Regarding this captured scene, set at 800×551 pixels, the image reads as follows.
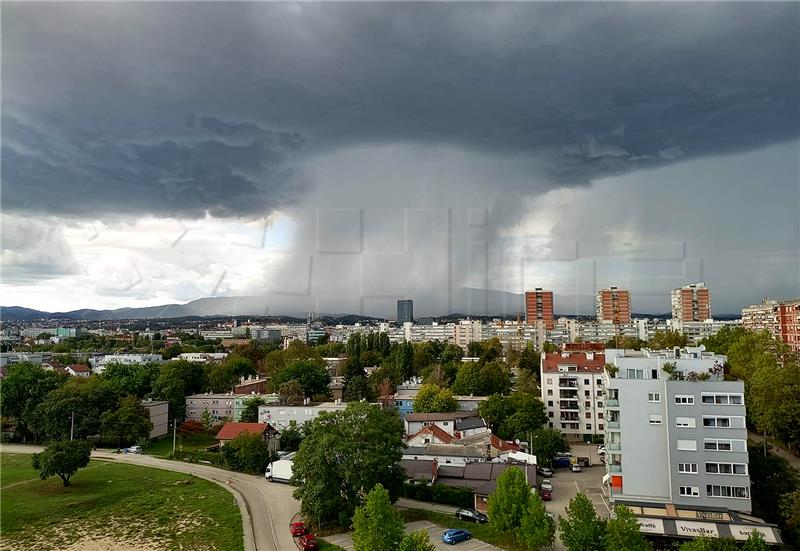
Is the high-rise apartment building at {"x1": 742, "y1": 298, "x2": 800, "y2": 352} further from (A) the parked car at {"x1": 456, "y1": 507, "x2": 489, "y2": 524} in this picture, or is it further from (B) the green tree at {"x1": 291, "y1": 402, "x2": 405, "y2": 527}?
(B) the green tree at {"x1": 291, "y1": 402, "x2": 405, "y2": 527}

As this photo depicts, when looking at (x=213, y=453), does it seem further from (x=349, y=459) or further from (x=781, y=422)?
(x=781, y=422)

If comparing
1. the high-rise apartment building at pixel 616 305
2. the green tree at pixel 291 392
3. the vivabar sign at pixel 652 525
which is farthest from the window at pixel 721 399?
the high-rise apartment building at pixel 616 305

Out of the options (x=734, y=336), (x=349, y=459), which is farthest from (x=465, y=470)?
(x=734, y=336)

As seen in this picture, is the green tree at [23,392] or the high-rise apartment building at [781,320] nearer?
the green tree at [23,392]

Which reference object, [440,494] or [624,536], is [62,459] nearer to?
[440,494]

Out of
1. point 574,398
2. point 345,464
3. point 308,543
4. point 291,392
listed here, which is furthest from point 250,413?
point 574,398

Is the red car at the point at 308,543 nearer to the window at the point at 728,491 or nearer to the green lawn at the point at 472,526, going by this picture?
the green lawn at the point at 472,526

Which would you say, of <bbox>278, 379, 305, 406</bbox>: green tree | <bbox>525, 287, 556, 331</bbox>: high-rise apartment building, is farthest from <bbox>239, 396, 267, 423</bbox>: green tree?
<bbox>525, 287, 556, 331</bbox>: high-rise apartment building
